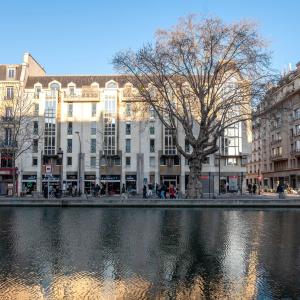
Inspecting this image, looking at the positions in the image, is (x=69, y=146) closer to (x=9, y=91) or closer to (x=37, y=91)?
(x=37, y=91)

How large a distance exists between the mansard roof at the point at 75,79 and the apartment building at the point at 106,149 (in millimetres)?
1953

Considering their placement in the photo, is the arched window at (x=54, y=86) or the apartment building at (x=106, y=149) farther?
the arched window at (x=54, y=86)

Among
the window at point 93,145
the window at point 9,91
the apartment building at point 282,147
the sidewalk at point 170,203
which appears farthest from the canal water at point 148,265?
the window at point 9,91

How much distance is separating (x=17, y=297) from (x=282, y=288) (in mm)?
4131

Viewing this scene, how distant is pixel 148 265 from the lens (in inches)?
347

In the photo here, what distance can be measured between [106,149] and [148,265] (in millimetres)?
53914

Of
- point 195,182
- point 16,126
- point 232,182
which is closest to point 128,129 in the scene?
point 16,126

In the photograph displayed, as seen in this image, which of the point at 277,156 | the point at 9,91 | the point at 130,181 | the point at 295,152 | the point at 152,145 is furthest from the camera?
the point at 277,156

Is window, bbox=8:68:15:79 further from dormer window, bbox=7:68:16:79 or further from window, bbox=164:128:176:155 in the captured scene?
window, bbox=164:128:176:155

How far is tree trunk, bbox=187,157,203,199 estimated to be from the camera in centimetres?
3772

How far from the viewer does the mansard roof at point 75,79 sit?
2608 inches

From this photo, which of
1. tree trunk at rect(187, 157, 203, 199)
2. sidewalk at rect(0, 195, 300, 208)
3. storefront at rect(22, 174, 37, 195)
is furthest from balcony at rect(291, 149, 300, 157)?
storefront at rect(22, 174, 37, 195)

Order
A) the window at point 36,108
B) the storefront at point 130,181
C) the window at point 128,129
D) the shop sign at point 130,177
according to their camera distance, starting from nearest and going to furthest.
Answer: the storefront at point 130,181 < the shop sign at point 130,177 < the window at point 128,129 < the window at point 36,108

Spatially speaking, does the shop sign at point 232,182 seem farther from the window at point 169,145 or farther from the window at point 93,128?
the window at point 93,128
